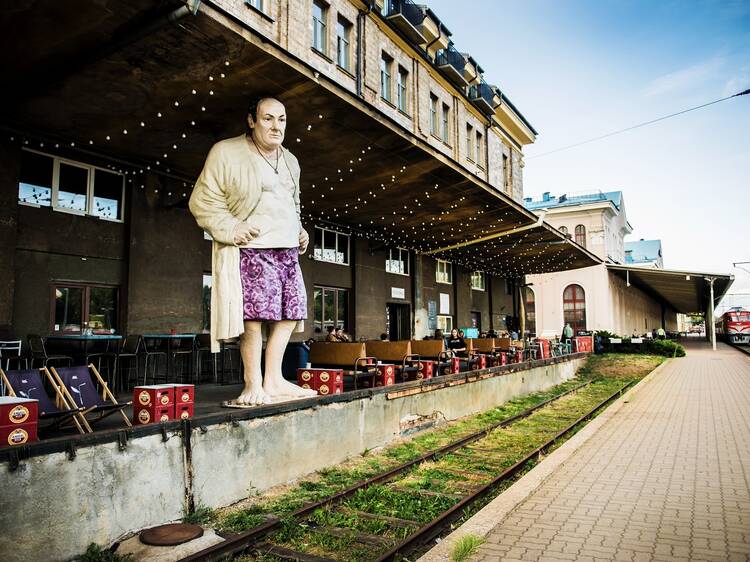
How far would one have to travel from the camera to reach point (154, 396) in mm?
5391

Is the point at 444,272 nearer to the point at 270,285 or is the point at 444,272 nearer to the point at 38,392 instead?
the point at 270,285

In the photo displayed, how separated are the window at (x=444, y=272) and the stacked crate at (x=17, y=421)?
63.3 ft

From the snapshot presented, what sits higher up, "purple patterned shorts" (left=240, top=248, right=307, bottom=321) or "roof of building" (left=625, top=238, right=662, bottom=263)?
"roof of building" (left=625, top=238, right=662, bottom=263)

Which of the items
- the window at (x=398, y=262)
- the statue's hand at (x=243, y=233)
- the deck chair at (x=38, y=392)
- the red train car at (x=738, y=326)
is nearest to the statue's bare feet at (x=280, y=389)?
the statue's hand at (x=243, y=233)

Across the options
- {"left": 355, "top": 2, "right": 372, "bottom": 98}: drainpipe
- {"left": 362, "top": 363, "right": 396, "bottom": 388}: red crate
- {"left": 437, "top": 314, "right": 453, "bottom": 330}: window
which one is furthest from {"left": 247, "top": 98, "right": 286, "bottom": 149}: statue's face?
{"left": 437, "top": 314, "right": 453, "bottom": 330}: window

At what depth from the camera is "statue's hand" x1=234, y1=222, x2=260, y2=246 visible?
6.42 meters

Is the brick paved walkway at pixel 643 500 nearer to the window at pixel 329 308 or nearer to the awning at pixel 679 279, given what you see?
the window at pixel 329 308

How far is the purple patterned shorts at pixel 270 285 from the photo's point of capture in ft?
21.5

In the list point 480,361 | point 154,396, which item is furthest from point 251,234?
point 480,361

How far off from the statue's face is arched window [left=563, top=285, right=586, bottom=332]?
38.8 meters

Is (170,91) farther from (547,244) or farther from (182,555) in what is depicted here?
(547,244)

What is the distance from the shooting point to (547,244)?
20.3m

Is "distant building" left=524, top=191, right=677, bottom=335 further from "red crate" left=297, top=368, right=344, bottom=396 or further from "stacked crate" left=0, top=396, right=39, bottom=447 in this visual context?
"stacked crate" left=0, top=396, right=39, bottom=447

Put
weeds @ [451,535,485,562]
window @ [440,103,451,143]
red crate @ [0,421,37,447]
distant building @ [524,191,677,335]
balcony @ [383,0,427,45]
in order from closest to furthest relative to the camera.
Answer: weeds @ [451,535,485,562] → red crate @ [0,421,37,447] → balcony @ [383,0,427,45] → window @ [440,103,451,143] → distant building @ [524,191,677,335]
